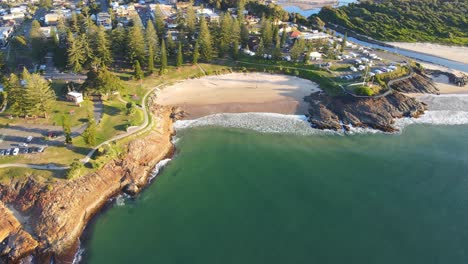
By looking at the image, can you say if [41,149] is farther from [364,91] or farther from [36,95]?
[364,91]

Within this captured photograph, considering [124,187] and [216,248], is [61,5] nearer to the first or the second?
[124,187]

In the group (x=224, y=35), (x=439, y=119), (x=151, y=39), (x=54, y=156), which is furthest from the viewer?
(x=224, y=35)

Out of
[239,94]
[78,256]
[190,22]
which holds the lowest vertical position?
[78,256]

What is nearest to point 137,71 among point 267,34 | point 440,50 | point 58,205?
point 267,34

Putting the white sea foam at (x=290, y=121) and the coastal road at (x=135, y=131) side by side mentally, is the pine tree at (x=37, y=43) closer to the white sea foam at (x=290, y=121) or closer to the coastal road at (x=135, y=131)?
the coastal road at (x=135, y=131)

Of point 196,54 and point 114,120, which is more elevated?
point 196,54

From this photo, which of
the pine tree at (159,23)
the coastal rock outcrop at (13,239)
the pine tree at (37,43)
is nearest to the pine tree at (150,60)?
the pine tree at (159,23)

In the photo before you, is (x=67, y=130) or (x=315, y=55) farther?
(x=315, y=55)

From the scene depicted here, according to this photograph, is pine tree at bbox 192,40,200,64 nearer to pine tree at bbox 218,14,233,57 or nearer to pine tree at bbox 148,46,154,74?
pine tree at bbox 218,14,233,57
